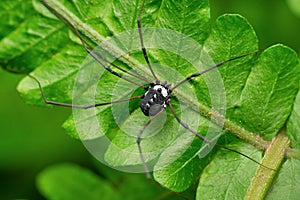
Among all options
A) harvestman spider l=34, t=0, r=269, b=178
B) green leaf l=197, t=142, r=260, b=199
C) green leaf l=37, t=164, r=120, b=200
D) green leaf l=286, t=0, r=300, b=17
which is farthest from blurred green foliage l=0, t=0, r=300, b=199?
A: green leaf l=197, t=142, r=260, b=199

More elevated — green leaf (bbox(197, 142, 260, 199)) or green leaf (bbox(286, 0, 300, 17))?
green leaf (bbox(286, 0, 300, 17))

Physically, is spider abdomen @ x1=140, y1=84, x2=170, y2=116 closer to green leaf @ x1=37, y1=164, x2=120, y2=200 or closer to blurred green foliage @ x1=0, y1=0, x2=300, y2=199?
green leaf @ x1=37, y1=164, x2=120, y2=200

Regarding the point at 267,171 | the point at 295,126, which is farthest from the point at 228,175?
the point at 295,126

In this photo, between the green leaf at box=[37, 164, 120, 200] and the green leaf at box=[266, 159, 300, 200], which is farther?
the green leaf at box=[37, 164, 120, 200]

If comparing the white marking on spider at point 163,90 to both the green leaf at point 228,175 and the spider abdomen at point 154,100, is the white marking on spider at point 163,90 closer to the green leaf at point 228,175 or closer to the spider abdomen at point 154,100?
the spider abdomen at point 154,100

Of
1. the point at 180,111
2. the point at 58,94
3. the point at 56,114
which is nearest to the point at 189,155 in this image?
the point at 180,111

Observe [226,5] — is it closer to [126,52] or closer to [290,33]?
[290,33]
